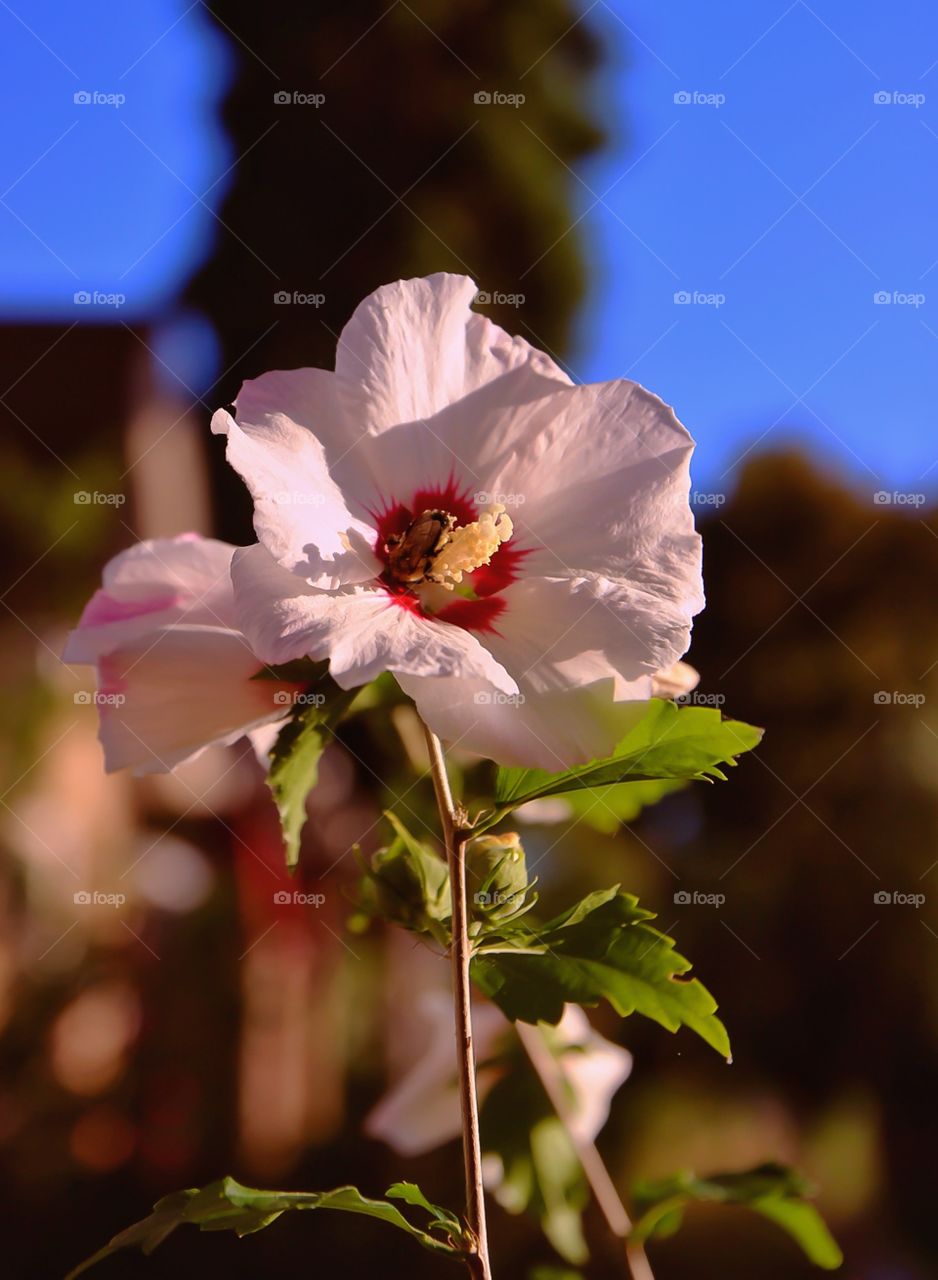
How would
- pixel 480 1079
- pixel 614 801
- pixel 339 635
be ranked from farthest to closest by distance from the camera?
pixel 480 1079
pixel 614 801
pixel 339 635

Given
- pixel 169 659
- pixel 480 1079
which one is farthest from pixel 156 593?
pixel 480 1079

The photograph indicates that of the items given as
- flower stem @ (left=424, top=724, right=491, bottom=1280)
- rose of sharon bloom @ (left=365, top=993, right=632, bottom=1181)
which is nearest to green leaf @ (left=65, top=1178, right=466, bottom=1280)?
flower stem @ (left=424, top=724, right=491, bottom=1280)

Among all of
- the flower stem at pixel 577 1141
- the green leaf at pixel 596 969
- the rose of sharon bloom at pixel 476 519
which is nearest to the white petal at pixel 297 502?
the rose of sharon bloom at pixel 476 519

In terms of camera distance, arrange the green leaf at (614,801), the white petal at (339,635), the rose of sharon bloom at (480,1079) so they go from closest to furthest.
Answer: the white petal at (339,635), the green leaf at (614,801), the rose of sharon bloom at (480,1079)

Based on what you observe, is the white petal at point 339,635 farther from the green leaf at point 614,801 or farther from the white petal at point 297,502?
the green leaf at point 614,801

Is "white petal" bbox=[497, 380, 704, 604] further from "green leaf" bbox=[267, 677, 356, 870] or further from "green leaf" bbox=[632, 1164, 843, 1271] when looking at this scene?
"green leaf" bbox=[632, 1164, 843, 1271]

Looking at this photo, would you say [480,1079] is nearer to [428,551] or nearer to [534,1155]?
[534,1155]

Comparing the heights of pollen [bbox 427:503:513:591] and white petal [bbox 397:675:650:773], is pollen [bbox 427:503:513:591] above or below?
above
